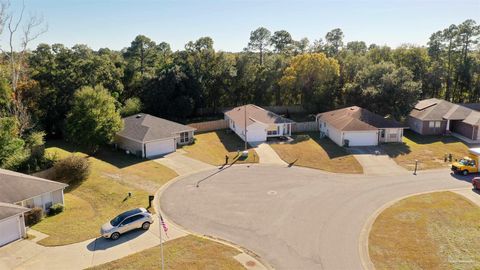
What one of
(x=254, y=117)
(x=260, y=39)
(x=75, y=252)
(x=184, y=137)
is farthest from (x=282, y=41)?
(x=75, y=252)

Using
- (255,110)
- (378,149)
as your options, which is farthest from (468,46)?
(255,110)

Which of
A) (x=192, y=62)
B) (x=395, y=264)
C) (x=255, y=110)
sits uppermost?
(x=192, y=62)

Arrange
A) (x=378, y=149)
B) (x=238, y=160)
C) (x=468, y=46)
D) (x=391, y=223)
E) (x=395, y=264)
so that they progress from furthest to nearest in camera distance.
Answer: (x=468, y=46) → (x=378, y=149) → (x=238, y=160) → (x=391, y=223) → (x=395, y=264)

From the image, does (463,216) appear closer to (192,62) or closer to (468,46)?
(192,62)

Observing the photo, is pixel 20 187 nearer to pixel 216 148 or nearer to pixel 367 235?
pixel 216 148

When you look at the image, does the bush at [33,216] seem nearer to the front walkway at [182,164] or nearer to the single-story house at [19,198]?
the single-story house at [19,198]

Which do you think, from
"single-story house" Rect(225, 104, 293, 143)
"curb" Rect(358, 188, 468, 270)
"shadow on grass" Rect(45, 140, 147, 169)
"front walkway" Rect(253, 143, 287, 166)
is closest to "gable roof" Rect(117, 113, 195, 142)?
"shadow on grass" Rect(45, 140, 147, 169)
